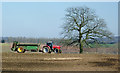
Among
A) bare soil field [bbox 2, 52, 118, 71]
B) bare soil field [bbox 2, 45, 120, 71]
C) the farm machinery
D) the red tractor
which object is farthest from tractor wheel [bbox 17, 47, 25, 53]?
bare soil field [bbox 2, 52, 118, 71]

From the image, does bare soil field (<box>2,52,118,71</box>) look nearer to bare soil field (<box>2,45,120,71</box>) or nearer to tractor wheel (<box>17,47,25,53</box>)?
bare soil field (<box>2,45,120,71</box>)

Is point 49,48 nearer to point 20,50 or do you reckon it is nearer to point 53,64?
point 20,50

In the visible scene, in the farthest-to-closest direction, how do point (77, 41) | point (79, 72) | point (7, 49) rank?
point (77, 41), point (7, 49), point (79, 72)

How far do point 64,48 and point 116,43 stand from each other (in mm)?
7667

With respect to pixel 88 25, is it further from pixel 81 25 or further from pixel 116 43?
pixel 116 43

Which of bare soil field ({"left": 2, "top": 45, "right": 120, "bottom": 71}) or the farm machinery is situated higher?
the farm machinery

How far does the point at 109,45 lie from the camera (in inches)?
1136

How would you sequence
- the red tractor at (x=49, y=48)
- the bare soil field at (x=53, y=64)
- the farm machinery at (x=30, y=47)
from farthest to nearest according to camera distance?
1. the red tractor at (x=49, y=48)
2. the farm machinery at (x=30, y=47)
3. the bare soil field at (x=53, y=64)

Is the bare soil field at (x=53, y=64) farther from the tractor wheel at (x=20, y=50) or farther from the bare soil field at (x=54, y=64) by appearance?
the tractor wheel at (x=20, y=50)

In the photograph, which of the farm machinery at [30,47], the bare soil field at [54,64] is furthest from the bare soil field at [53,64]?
the farm machinery at [30,47]

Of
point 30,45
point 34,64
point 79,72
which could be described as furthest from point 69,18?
point 79,72

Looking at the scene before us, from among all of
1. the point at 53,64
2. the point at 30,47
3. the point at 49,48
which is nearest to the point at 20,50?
the point at 30,47

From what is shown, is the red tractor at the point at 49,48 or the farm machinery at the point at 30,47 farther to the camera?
the red tractor at the point at 49,48

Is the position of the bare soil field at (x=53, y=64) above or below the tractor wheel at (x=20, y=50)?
below
